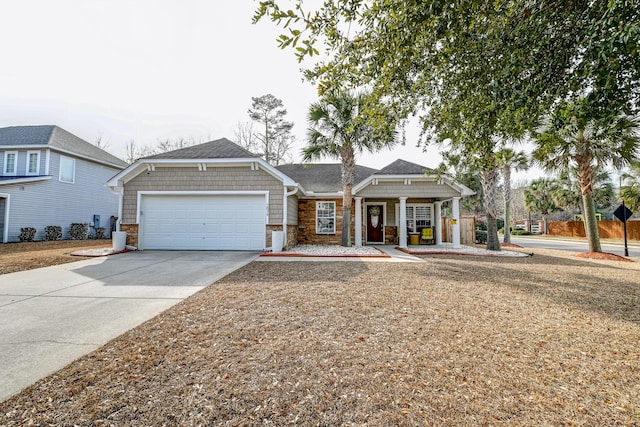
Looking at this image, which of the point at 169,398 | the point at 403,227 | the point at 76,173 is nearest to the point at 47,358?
the point at 169,398

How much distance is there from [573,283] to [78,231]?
2164cm

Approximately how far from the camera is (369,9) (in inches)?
126

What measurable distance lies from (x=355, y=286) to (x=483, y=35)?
14.1 feet

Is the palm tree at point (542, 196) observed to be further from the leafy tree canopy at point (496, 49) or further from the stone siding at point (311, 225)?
the leafy tree canopy at point (496, 49)

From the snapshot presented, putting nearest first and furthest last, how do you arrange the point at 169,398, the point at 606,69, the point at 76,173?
the point at 169,398, the point at 606,69, the point at 76,173

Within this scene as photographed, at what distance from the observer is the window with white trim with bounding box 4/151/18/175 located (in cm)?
1521

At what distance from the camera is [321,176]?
49.7ft

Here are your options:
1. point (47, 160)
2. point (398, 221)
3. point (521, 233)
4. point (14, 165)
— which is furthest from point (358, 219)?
point (521, 233)

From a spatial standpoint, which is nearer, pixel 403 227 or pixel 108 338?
pixel 108 338

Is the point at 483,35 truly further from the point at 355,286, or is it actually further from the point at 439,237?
the point at 439,237

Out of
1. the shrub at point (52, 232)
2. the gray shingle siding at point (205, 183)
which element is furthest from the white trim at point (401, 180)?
the shrub at point (52, 232)

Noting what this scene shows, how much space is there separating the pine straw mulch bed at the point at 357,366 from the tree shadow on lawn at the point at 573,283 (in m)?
0.07

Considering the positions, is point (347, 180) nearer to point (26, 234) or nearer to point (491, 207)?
point (491, 207)

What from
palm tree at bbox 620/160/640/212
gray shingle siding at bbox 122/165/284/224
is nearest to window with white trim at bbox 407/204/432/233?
gray shingle siding at bbox 122/165/284/224
